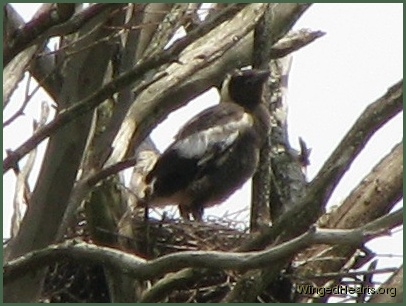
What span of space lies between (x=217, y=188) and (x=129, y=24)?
11.2 ft

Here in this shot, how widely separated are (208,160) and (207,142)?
0.14m

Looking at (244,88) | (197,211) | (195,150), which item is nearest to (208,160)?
(195,150)

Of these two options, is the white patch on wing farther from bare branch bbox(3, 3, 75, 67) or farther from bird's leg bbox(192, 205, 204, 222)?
bare branch bbox(3, 3, 75, 67)

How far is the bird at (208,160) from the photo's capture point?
7.79 m

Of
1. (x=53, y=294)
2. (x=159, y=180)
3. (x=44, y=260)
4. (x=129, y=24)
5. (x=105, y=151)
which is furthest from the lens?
(x=159, y=180)

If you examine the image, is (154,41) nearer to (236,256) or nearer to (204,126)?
(204,126)

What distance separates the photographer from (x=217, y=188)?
8086mm

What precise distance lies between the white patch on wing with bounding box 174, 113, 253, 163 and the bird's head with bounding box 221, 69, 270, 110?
513 mm

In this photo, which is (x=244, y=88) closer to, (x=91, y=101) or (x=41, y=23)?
(x=91, y=101)

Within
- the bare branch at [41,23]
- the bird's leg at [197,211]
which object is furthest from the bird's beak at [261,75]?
the bare branch at [41,23]

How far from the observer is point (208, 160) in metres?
7.96

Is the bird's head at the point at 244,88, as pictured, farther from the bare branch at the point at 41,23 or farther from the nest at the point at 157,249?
the bare branch at the point at 41,23

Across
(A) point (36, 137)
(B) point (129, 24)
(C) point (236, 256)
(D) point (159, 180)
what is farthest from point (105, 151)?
(D) point (159, 180)

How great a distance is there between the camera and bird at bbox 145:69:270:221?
25.6 ft
